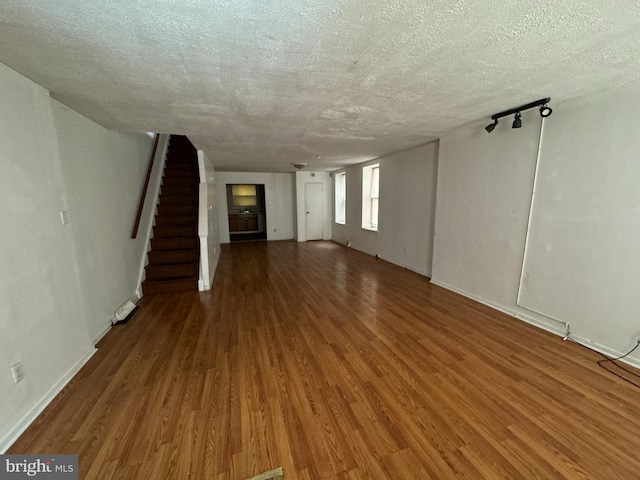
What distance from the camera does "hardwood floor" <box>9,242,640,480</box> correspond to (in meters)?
1.30

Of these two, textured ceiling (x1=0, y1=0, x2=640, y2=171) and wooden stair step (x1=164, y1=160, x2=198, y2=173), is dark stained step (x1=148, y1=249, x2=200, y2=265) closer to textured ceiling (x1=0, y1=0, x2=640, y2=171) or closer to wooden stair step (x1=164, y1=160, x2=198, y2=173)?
textured ceiling (x1=0, y1=0, x2=640, y2=171)

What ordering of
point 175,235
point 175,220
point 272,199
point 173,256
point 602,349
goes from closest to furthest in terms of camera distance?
→ point 602,349, point 173,256, point 175,235, point 175,220, point 272,199

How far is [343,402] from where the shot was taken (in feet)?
5.56

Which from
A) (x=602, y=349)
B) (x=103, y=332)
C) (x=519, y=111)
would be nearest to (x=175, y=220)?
(x=103, y=332)

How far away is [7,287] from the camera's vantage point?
1.49 meters

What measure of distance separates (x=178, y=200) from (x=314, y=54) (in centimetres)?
450

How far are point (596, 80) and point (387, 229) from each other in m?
3.77

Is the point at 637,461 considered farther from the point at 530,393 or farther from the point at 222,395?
the point at 222,395

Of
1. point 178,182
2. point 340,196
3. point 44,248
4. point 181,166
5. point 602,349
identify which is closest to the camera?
point 44,248

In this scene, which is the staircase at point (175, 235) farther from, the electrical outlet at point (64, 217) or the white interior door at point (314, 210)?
the white interior door at point (314, 210)

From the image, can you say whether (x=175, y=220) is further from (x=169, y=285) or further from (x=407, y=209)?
(x=407, y=209)

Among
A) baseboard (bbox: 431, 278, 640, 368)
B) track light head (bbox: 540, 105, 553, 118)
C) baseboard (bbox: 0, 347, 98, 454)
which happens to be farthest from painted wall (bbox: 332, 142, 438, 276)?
baseboard (bbox: 0, 347, 98, 454)

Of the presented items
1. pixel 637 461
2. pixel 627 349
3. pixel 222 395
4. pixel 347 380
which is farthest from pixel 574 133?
pixel 222 395

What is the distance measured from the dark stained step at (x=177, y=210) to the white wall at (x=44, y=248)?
1.95 metres
